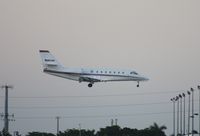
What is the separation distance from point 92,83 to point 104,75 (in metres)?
5.02

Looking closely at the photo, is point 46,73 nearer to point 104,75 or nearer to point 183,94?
point 104,75

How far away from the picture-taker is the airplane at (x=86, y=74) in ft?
529

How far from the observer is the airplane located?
161 metres

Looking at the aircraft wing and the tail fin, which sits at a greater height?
the tail fin

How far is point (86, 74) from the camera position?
16262 centimetres

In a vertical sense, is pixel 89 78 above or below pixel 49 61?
below

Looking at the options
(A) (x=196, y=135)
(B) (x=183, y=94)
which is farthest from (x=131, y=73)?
(A) (x=196, y=135)

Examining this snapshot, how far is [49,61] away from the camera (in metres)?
165

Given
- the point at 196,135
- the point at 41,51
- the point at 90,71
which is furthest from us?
the point at 196,135

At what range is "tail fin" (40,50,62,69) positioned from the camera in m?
162

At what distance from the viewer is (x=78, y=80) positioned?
16150cm

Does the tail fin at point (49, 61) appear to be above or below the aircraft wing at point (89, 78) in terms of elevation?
above

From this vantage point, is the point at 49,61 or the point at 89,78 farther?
the point at 49,61

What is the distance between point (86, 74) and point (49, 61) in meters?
8.02
